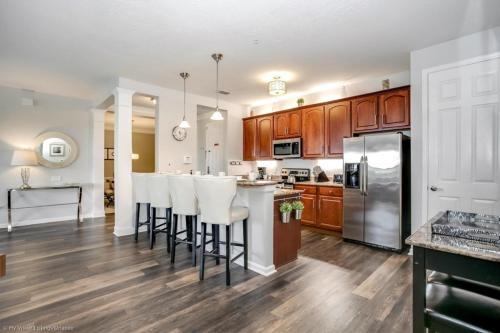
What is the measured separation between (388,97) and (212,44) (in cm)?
280

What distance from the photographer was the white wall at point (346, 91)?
4164 millimetres

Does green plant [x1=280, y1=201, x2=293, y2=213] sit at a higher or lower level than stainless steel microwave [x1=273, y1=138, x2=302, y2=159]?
lower

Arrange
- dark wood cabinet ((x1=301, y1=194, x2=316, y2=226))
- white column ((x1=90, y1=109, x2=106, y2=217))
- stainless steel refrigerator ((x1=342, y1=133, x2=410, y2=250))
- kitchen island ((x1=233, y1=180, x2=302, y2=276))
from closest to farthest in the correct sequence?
1. kitchen island ((x1=233, y1=180, x2=302, y2=276))
2. stainless steel refrigerator ((x1=342, y1=133, x2=410, y2=250))
3. dark wood cabinet ((x1=301, y1=194, x2=316, y2=226))
4. white column ((x1=90, y1=109, x2=106, y2=217))

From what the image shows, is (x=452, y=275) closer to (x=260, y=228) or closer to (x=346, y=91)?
(x=260, y=228)

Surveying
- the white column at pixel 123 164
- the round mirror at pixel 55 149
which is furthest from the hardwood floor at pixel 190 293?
the round mirror at pixel 55 149

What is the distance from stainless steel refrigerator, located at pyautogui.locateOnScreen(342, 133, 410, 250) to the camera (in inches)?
138

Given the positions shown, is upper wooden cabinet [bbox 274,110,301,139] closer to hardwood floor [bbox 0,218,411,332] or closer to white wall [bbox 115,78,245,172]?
white wall [bbox 115,78,245,172]

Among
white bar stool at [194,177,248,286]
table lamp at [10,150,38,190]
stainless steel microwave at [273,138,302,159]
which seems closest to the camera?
white bar stool at [194,177,248,286]

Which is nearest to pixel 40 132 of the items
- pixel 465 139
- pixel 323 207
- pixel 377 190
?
pixel 323 207

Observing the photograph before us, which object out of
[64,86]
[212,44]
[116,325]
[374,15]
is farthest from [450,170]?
[64,86]

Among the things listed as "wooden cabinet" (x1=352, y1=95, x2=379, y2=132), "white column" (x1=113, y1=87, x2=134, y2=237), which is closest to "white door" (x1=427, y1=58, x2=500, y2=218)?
"wooden cabinet" (x1=352, y1=95, x2=379, y2=132)

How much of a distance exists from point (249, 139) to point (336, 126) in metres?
2.30

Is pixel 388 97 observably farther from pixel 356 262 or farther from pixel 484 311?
pixel 484 311

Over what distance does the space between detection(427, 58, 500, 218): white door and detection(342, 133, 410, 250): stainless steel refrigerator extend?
39 cm
